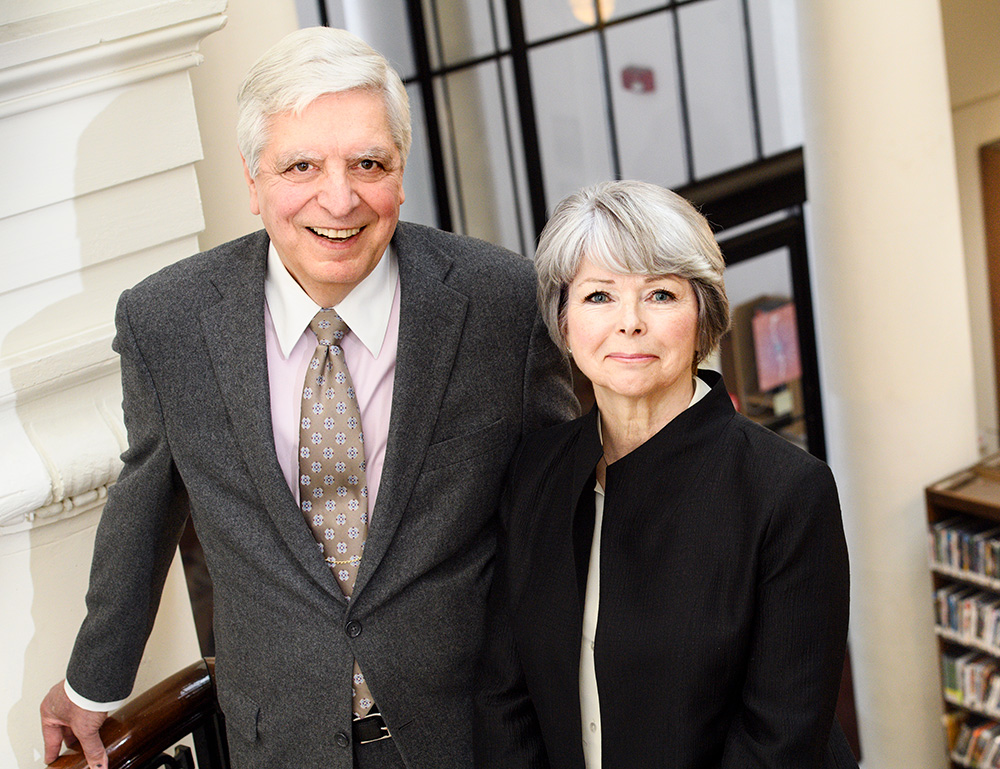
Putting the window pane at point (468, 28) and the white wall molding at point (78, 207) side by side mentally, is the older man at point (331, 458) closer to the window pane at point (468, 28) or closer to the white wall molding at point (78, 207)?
the white wall molding at point (78, 207)

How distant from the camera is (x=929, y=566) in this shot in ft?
16.2

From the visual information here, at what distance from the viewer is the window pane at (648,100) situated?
216 inches

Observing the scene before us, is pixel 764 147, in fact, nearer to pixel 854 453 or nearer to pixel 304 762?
pixel 854 453

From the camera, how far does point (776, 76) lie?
245 inches

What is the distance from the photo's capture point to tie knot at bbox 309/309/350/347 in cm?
174

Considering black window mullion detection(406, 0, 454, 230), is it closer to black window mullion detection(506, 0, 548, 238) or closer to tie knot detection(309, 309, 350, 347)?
black window mullion detection(506, 0, 548, 238)

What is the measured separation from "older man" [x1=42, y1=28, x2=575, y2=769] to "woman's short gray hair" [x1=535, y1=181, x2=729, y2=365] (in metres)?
0.20

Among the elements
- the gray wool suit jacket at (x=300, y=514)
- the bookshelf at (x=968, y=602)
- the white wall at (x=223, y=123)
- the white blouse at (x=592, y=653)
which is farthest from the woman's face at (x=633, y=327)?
the bookshelf at (x=968, y=602)

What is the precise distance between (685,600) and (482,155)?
11.9 ft

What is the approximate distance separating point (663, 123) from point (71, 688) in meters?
4.56

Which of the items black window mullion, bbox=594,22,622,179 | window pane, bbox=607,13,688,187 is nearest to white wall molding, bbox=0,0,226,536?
black window mullion, bbox=594,22,622,179

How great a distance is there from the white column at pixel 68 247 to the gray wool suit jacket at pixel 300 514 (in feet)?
0.66

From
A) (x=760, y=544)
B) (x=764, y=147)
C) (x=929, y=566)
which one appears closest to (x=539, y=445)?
(x=760, y=544)

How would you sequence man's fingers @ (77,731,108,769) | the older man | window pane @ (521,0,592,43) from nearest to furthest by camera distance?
the older man
man's fingers @ (77,731,108,769)
window pane @ (521,0,592,43)
